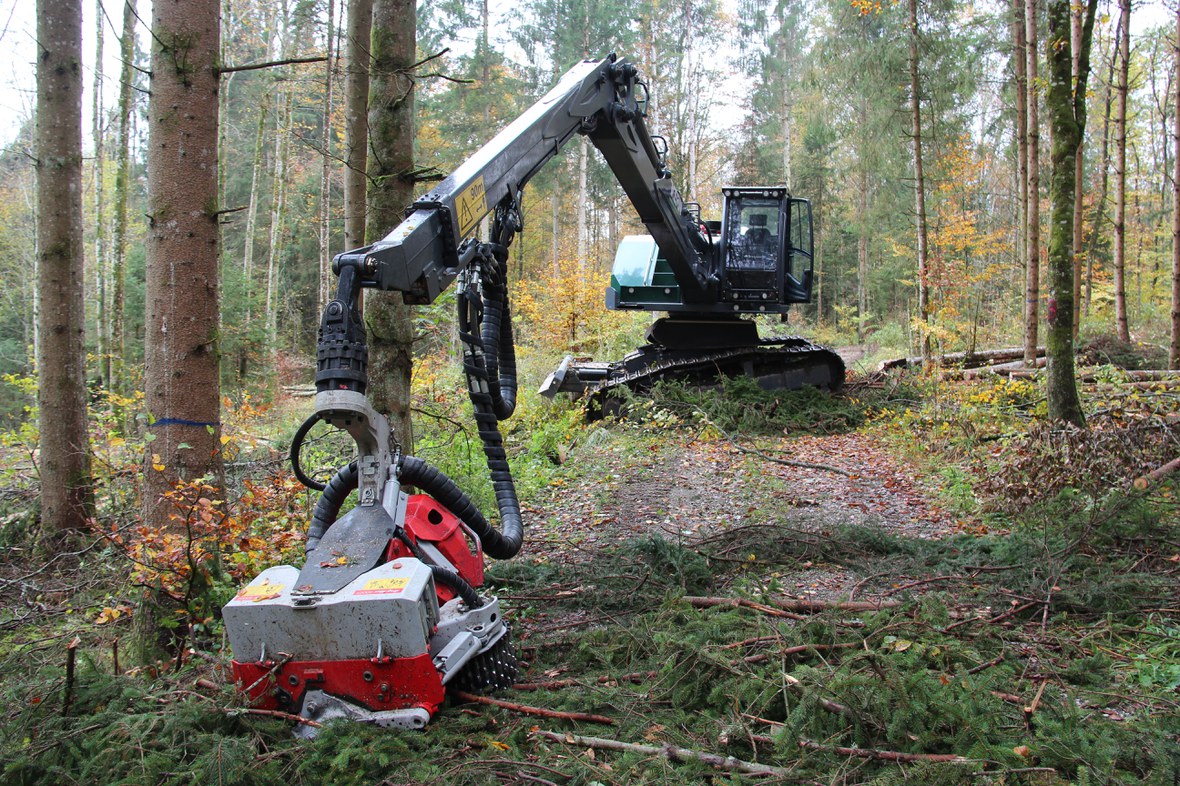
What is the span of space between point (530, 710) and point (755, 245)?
9531mm

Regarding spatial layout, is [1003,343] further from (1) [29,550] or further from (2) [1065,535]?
(1) [29,550]

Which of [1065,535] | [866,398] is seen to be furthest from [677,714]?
[866,398]

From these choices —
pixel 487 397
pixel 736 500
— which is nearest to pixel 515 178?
pixel 487 397

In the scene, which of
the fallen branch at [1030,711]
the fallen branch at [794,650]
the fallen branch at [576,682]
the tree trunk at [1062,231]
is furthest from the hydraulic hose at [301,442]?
the tree trunk at [1062,231]

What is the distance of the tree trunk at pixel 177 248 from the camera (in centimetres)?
421

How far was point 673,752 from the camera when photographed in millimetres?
2758

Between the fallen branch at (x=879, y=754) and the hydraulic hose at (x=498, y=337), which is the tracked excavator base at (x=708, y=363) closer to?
the hydraulic hose at (x=498, y=337)

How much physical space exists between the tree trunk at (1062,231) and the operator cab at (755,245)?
4.75 metres

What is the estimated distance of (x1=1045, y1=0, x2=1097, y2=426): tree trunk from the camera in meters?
6.80

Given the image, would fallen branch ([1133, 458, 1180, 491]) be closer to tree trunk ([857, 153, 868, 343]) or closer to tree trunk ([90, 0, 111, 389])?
tree trunk ([90, 0, 111, 389])

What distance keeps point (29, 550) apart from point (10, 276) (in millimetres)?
22719

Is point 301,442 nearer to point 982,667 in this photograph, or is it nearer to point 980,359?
→ point 982,667

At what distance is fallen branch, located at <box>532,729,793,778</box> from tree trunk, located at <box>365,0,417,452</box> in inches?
111

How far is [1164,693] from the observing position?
3.24m
